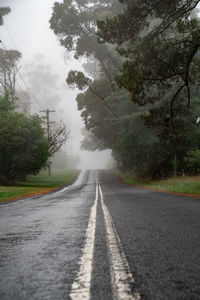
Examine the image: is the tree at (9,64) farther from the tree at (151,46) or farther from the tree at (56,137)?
the tree at (151,46)

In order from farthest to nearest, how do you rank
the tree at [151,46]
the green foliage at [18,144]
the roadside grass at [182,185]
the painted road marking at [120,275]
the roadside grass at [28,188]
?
the green foliage at [18,144] < the roadside grass at [28,188] < the roadside grass at [182,185] < the tree at [151,46] < the painted road marking at [120,275]

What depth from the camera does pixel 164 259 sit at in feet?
8.96

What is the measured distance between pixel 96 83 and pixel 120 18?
23.1 meters

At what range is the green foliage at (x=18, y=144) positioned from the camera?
82.5 feet

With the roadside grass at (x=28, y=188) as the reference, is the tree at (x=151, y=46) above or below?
above

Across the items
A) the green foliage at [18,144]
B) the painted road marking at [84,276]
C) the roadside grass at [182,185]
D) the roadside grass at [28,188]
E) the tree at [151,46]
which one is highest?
the tree at [151,46]

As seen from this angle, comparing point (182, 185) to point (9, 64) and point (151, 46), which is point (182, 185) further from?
point (9, 64)

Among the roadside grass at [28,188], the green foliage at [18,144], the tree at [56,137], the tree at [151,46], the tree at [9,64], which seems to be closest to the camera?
the tree at [151,46]

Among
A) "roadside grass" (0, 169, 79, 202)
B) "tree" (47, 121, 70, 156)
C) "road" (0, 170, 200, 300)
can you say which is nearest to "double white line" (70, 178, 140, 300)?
"road" (0, 170, 200, 300)

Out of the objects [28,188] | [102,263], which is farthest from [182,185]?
[102,263]

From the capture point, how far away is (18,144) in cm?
2558

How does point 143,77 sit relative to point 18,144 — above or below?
above

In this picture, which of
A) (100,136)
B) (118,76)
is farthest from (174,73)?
(100,136)

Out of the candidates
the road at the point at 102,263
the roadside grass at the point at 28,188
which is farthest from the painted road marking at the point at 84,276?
the roadside grass at the point at 28,188
